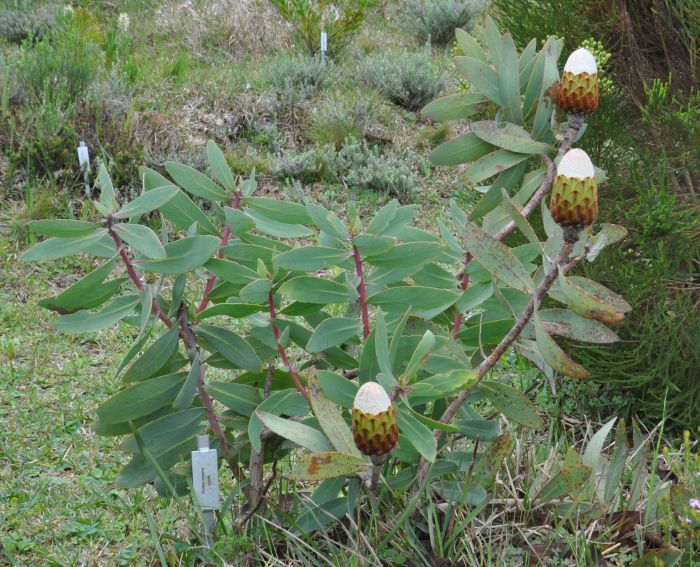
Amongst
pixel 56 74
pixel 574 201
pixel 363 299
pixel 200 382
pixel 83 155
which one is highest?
pixel 574 201

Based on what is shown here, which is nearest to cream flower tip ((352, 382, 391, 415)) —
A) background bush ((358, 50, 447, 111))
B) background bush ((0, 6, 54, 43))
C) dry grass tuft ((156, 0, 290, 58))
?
background bush ((358, 50, 447, 111))

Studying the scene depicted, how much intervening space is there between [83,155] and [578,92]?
12.4 feet

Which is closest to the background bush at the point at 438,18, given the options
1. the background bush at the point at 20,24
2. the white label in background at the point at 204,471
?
the background bush at the point at 20,24

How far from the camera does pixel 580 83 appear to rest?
1.57 meters

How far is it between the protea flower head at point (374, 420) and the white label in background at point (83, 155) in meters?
3.83

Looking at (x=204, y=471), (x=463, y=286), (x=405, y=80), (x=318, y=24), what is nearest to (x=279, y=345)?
(x=204, y=471)

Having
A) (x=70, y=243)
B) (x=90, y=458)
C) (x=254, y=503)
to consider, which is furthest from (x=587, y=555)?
(x=90, y=458)

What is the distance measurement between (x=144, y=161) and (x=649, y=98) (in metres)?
3.47

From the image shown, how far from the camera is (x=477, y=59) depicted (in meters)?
1.80

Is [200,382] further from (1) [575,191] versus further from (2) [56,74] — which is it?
(2) [56,74]

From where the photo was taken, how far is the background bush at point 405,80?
22.2 feet

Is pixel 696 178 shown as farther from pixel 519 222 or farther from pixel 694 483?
pixel 519 222

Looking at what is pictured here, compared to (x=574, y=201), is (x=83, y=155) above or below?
below

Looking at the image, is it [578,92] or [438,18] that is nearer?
[578,92]
